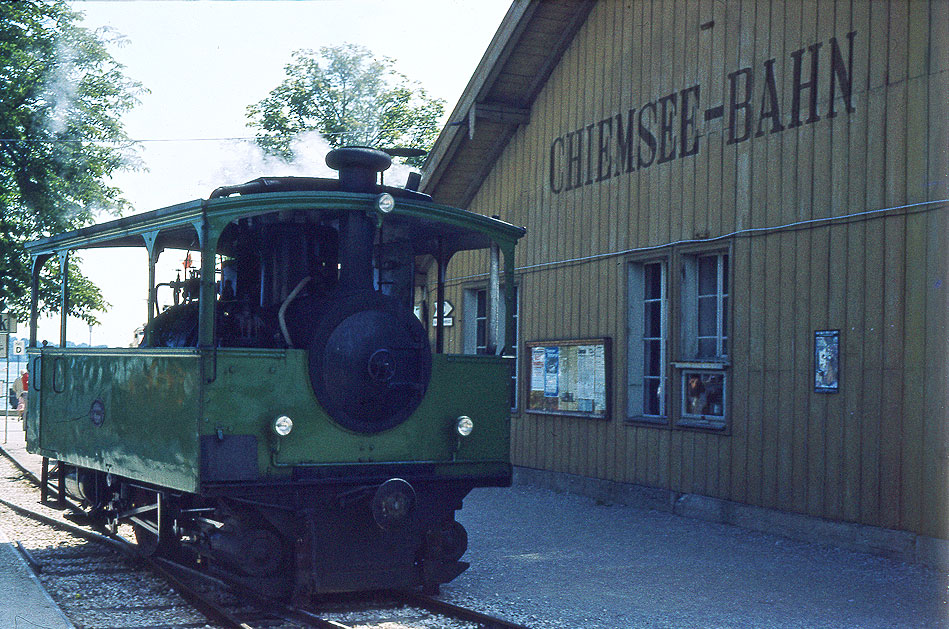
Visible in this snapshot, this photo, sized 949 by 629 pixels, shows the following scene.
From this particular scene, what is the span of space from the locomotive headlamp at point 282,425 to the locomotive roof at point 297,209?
4.32ft

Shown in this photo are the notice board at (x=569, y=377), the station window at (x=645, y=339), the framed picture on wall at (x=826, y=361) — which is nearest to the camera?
the framed picture on wall at (x=826, y=361)

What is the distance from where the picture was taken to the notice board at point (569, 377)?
42.2 ft

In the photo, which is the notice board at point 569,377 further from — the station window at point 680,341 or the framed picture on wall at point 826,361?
the framed picture on wall at point 826,361

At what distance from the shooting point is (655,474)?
11797mm

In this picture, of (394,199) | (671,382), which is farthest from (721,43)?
(394,199)

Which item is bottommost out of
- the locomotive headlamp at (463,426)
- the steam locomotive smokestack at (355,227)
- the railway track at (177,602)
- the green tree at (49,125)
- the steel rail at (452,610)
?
the railway track at (177,602)

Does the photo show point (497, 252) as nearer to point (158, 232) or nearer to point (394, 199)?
point (394, 199)

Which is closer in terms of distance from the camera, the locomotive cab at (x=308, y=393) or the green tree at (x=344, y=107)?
the locomotive cab at (x=308, y=393)

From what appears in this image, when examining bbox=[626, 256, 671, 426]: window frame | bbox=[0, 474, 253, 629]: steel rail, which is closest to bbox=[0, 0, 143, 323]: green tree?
bbox=[0, 474, 253, 629]: steel rail

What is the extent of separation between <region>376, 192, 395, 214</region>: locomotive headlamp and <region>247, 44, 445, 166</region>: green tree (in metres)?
33.8

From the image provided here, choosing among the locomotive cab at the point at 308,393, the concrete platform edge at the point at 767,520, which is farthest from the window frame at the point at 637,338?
the locomotive cab at the point at 308,393

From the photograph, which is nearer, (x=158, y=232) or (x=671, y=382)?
(x=158, y=232)

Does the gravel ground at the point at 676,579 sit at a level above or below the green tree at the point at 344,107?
below

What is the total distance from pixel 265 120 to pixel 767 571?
37033 millimetres
